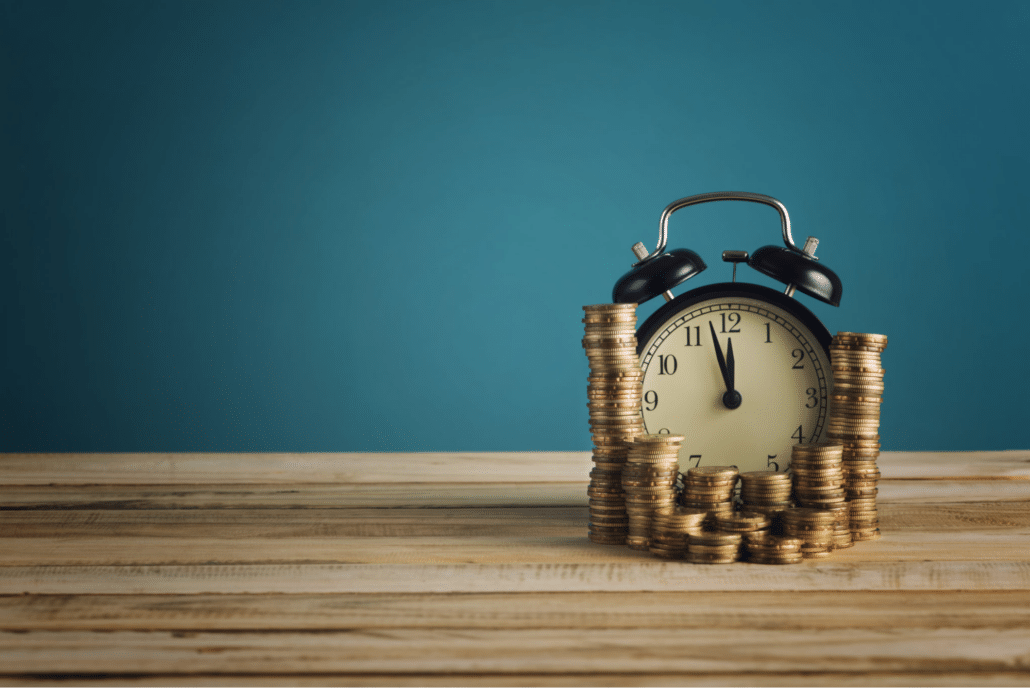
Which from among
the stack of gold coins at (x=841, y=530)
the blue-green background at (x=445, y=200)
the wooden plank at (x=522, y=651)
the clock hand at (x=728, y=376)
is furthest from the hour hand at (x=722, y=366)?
the blue-green background at (x=445, y=200)

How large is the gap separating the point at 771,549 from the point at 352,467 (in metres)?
1.02

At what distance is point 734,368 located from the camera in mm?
1271

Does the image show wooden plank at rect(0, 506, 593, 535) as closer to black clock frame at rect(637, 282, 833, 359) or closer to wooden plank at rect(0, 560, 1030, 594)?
wooden plank at rect(0, 560, 1030, 594)

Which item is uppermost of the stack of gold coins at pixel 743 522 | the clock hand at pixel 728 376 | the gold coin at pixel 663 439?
the clock hand at pixel 728 376

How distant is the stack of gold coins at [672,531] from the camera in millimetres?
1014

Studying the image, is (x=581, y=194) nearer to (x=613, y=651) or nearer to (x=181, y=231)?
(x=181, y=231)

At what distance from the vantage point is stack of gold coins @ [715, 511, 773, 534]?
100 cm

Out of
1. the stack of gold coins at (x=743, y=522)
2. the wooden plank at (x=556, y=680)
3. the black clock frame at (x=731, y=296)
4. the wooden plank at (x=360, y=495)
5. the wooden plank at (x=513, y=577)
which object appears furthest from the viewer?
the wooden plank at (x=360, y=495)

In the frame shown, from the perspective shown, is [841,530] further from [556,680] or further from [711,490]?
[556,680]

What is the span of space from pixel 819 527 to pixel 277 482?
1.07 meters

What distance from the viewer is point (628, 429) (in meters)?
1.15

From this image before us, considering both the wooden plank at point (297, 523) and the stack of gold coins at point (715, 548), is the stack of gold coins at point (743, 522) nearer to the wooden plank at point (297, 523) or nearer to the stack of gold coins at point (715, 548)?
the stack of gold coins at point (715, 548)

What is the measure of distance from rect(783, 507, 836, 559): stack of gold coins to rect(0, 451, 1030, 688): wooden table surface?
0.02 m

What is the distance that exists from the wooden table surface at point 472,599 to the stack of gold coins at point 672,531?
0.08 feet
